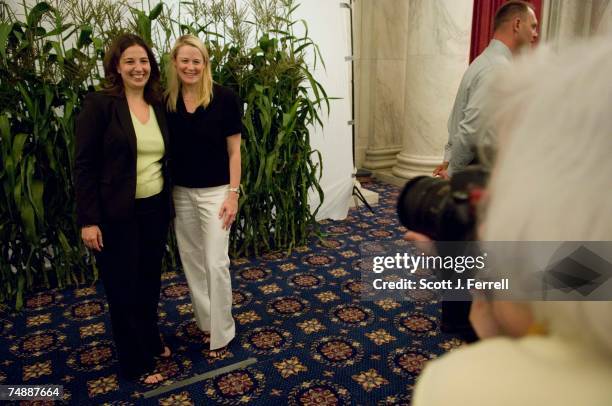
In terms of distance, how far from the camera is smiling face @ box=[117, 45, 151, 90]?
185cm

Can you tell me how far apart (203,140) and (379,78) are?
4.22 meters

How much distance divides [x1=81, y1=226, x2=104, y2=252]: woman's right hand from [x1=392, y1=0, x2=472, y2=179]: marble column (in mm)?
3852

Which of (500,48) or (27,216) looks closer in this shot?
(500,48)

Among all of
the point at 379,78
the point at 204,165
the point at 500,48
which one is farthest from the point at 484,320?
the point at 379,78

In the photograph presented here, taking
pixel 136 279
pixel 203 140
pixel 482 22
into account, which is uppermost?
pixel 482 22

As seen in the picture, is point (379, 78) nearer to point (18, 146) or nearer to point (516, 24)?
point (516, 24)

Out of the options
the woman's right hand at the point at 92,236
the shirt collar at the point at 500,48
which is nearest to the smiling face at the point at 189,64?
the woman's right hand at the point at 92,236

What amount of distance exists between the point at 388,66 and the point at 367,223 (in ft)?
8.23

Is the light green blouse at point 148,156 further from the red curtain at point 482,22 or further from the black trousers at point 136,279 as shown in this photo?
the red curtain at point 482,22

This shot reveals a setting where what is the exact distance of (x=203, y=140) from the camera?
2023 millimetres

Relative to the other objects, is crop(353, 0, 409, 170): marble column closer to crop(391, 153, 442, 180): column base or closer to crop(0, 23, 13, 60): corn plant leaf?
crop(391, 153, 442, 180): column base

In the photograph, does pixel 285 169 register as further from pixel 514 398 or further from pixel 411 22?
pixel 514 398

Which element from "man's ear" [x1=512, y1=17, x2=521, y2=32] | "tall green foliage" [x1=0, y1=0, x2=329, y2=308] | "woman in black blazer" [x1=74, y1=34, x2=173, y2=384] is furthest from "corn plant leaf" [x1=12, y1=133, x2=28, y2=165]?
"man's ear" [x1=512, y1=17, x2=521, y2=32]

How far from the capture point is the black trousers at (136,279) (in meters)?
1.85
